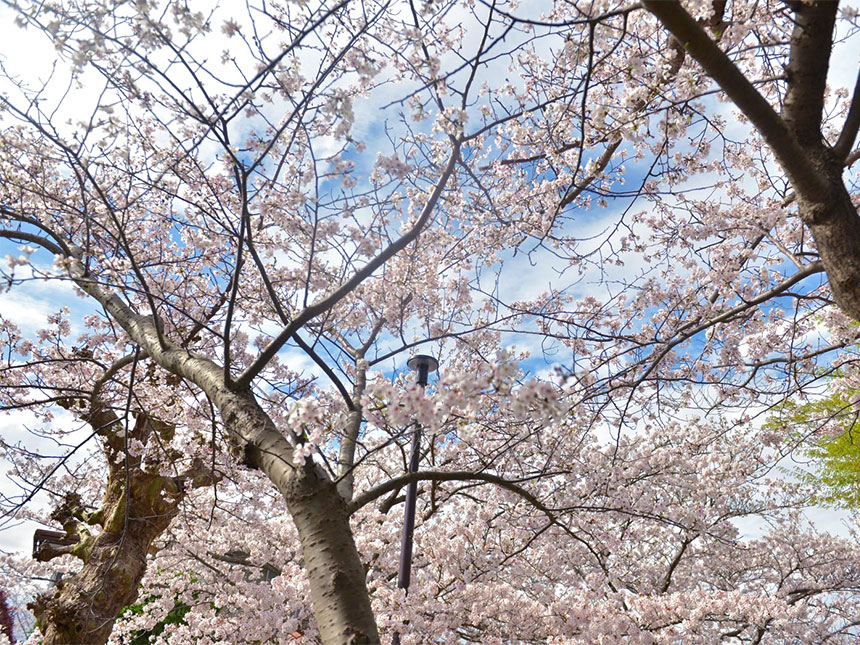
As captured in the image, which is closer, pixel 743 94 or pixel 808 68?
pixel 743 94

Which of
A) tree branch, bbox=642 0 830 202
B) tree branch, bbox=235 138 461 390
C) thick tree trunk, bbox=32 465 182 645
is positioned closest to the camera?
tree branch, bbox=642 0 830 202

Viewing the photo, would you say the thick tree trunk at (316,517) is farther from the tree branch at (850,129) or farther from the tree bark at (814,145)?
the tree branch at (850,129)

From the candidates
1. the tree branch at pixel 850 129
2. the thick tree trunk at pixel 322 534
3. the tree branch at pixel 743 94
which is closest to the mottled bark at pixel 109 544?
the thick tree trunk at pixel 322 534

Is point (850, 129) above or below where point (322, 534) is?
above

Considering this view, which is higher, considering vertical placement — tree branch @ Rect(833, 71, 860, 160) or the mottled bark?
the mottled bark

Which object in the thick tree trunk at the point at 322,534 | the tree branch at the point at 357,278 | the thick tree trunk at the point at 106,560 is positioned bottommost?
the thick tree trunk at the point at 322,534

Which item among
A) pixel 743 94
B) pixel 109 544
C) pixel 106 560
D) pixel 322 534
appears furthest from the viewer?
pixel 109 544

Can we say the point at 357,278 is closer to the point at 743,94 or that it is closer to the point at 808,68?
the point at 743,94

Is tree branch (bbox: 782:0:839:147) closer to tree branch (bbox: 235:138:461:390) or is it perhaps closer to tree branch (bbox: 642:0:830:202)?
tree branch (bbox: 642:0:830:202)

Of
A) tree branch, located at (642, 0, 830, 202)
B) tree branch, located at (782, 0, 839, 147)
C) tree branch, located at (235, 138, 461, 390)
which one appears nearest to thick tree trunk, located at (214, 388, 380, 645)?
tree branch, located at (235, 138, 461, 390)

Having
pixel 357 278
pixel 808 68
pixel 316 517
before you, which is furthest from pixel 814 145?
pixel 316 517

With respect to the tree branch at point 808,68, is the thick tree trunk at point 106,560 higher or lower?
higher

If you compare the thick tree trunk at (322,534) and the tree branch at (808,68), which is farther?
the tree branch at (808,68)

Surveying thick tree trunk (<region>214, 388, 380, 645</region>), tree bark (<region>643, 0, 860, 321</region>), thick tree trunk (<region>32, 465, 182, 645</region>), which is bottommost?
thick tree trunk (<region>214, 388, 380, 645</region>)
